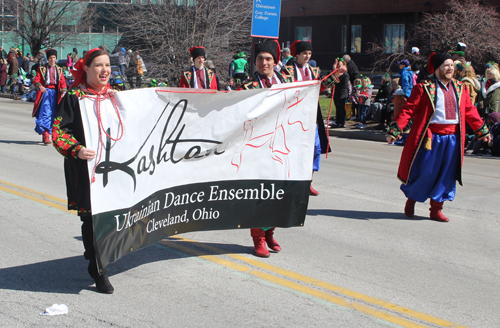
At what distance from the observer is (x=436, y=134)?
7012mm

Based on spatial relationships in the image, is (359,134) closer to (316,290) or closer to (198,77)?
(198,77)

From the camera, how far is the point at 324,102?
2127cm

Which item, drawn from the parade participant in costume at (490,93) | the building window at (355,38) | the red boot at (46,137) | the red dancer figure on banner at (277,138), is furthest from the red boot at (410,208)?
the building window at (355,38)

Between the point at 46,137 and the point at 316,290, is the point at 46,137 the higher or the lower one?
the higher one

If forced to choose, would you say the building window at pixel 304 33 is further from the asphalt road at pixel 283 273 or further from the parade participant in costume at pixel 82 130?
the parade participant in costume at pixel 82 130

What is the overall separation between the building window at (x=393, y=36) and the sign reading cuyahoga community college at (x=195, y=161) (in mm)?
28520

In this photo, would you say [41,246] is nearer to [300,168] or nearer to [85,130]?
[85,130]

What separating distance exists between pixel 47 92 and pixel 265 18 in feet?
17.4

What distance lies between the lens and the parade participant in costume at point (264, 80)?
553cm

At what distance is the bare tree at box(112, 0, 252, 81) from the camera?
22.8 meters

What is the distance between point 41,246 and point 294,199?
2.46m

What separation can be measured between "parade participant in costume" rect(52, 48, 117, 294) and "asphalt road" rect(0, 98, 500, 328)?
1.45ft

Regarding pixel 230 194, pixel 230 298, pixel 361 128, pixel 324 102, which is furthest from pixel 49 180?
pixel 324 102

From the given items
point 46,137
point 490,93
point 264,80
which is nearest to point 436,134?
point 264,80
